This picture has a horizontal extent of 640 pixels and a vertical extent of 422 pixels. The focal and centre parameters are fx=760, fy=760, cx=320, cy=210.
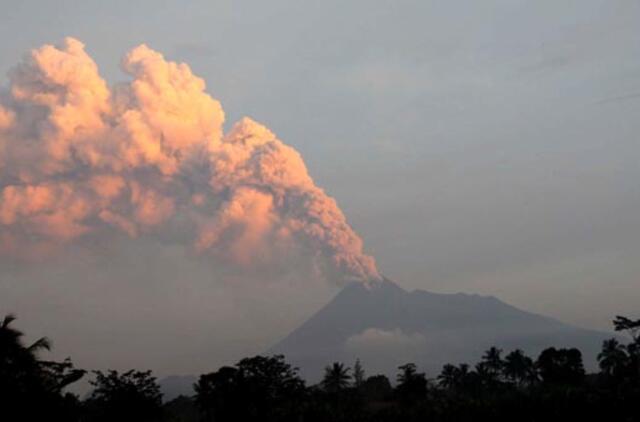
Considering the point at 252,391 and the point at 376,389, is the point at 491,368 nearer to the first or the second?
the point at 376,389

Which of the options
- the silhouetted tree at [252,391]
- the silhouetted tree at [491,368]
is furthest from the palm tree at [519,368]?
the silhouetted tree at [252,391]

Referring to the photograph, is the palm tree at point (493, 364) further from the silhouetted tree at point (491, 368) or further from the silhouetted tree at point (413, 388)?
the silhouetted tree at point (413, 388)

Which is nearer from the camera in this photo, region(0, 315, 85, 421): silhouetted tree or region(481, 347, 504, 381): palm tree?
region(0, 315, 85, 421): silhouetted tree

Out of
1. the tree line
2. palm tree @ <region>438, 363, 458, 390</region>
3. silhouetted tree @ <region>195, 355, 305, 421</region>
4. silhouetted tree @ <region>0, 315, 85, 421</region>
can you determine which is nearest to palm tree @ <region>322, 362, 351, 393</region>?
the tree line

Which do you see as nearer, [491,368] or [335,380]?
[335,380]

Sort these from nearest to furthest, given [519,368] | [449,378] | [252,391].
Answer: [252,391]
[449,378]
[519,368]

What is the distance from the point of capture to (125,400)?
2196 inches

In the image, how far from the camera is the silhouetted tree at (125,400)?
182 feet

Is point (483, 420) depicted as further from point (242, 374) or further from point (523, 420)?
point (242, 374)

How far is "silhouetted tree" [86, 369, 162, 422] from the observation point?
182 ft

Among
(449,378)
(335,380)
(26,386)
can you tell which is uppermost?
(449,378)

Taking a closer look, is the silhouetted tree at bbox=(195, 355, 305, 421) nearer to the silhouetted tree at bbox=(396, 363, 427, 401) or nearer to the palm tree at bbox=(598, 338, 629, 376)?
the silhouetted tree at bbox=(396, 363, 427, 401)

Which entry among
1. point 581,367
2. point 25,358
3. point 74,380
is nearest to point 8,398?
point 25,358

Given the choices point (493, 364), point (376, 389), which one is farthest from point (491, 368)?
point (376, 389)
